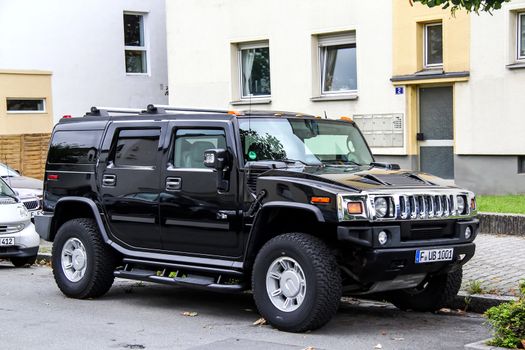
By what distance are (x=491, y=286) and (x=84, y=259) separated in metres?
4.47

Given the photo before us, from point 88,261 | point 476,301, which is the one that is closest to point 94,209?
point 88,261

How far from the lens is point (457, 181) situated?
60.1 ft

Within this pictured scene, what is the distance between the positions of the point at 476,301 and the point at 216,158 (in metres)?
3.04

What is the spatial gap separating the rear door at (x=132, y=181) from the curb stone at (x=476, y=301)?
3155 millimetres

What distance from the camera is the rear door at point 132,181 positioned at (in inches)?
378

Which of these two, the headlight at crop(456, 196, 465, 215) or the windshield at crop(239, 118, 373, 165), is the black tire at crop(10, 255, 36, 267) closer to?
the windshield at crop(239, 118, 373, 165)

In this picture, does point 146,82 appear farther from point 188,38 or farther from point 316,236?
point 316,236

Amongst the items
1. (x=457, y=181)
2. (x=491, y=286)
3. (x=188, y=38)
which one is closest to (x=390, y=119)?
(x=457, y=181)

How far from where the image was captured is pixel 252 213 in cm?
862

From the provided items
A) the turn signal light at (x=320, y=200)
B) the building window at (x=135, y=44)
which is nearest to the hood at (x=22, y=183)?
the turn signal light at (x=320, y=200)

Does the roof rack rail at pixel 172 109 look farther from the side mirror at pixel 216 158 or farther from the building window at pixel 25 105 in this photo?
the building window at pixel 25 105

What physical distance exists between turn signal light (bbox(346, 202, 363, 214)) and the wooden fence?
19.7 meters

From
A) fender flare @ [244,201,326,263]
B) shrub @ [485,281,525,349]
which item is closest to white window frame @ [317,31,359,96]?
fender flare @ [244,201,326,263]

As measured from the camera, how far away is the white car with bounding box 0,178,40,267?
43.4 feet
